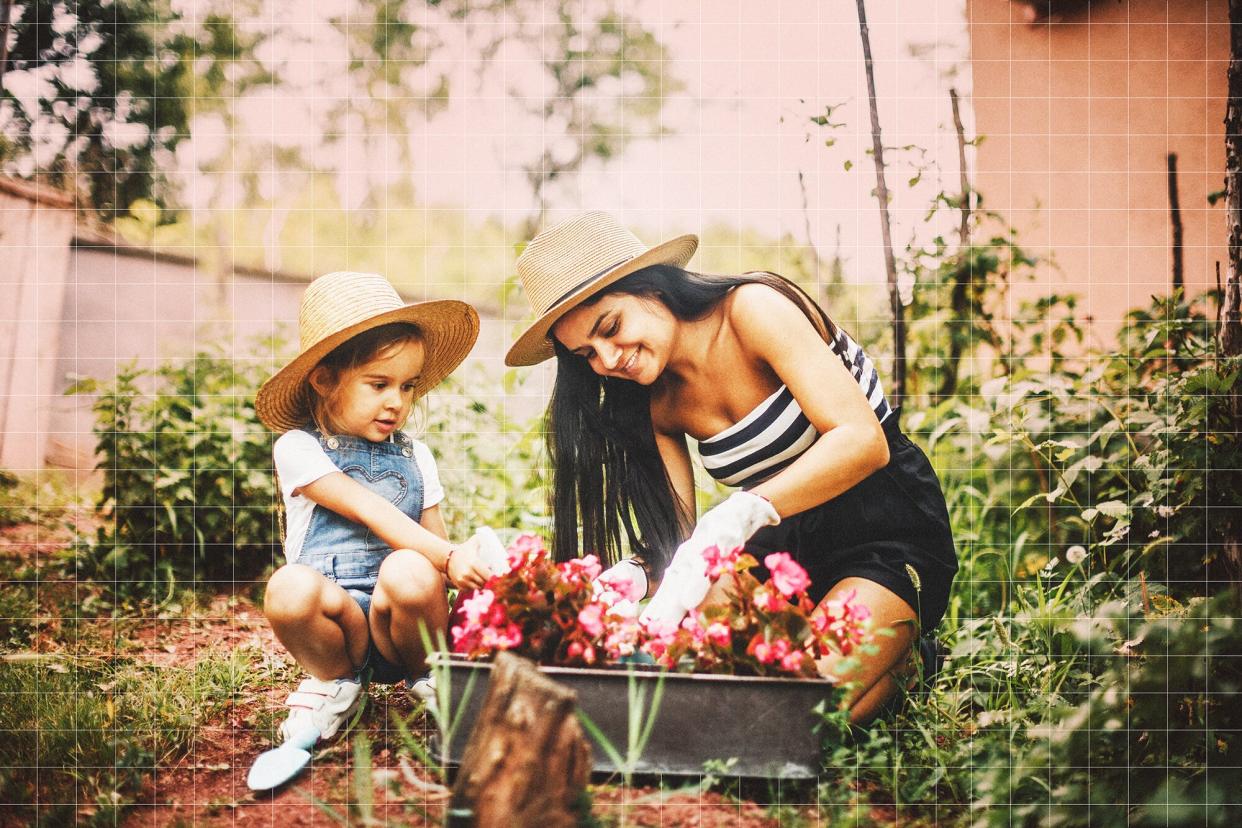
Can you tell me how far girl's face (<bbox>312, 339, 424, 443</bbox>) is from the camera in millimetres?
2104

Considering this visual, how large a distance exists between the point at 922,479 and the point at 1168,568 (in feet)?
2.45

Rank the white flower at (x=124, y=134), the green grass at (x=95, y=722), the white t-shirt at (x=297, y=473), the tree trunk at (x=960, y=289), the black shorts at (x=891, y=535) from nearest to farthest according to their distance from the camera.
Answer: the green grass at (x=95, y=722) < the white t-shirt at (x=297, y=473) < the black shorts at (x=891, y=535) < the tree trunk at (x=960, y=289) < the white flower at (x=124, y=134)

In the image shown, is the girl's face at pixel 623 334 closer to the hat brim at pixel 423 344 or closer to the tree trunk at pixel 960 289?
the hat brim at pixel 423 344

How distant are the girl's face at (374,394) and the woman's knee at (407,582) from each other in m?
0.33

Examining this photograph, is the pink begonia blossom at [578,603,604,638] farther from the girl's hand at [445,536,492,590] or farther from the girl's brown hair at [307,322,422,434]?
the girl's brown hair at [307,322,422,434]

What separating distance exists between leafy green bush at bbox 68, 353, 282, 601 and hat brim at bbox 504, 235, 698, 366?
56.9 inches

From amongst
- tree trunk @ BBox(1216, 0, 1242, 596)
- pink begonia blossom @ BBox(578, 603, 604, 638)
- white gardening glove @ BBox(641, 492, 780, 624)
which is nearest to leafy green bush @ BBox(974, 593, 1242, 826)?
tree trunk @ BBox(1216, 0, 1242, 596)

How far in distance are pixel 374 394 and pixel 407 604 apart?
19.9 inches

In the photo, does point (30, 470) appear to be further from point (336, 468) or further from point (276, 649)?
point (336, 468)

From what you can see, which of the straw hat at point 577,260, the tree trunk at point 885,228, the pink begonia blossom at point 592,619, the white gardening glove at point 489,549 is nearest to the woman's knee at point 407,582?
the white gardening glove at point 489,549

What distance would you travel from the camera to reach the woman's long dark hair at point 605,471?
7.68 ft

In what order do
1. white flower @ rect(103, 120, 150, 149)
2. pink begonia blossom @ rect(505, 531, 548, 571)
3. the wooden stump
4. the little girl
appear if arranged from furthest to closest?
white flower @ rect(103, 120, 150, 149) → the little girl → pink begonia blossom @ rect(505, 531, 548, 571) → the wooden stump

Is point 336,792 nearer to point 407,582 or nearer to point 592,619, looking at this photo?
point 407,582

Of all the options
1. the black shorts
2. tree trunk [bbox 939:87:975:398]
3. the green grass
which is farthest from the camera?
tree trunk [bbox 939:87:975:398]
